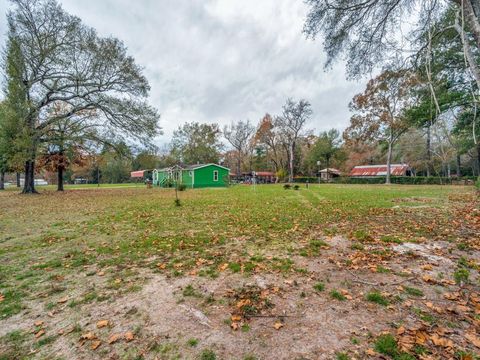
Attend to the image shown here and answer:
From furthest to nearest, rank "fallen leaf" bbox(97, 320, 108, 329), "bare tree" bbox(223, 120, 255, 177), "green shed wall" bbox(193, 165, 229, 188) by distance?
"bare tree" bbox(223, 120, 255, 177) < "green shed wall" bbox(193, 165, 229, 188) < "fallen leaf" bbox(97, 320, 108, 329)

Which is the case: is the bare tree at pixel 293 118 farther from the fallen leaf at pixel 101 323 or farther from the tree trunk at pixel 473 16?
the fallen leaf at pixel 101 323

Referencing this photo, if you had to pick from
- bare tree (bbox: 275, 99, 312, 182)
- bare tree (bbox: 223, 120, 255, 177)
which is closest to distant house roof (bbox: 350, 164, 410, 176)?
bare tree (bbox: 275, 99, 312, 182)

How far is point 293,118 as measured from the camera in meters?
34.5

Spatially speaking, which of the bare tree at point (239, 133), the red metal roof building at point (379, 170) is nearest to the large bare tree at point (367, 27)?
the bare tree at point (239, 133)

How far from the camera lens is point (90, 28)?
15.2 m

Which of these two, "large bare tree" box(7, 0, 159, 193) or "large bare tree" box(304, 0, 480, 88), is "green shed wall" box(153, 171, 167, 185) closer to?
"large bare tree" box(7, 0, 159, 193)

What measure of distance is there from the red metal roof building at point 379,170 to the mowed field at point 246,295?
3949cm

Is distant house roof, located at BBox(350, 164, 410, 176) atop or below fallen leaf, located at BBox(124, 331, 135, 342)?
atop

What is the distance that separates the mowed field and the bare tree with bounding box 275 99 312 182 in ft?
101

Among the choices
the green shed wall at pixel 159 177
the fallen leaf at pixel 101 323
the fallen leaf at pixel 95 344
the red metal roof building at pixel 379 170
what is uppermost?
the red metal roof building at pixel 379 170

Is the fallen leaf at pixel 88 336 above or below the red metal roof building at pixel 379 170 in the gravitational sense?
below

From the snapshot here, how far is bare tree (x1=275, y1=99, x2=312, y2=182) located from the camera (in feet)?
110

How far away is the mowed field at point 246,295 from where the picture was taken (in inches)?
74.2

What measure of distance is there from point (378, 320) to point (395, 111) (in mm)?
27170
